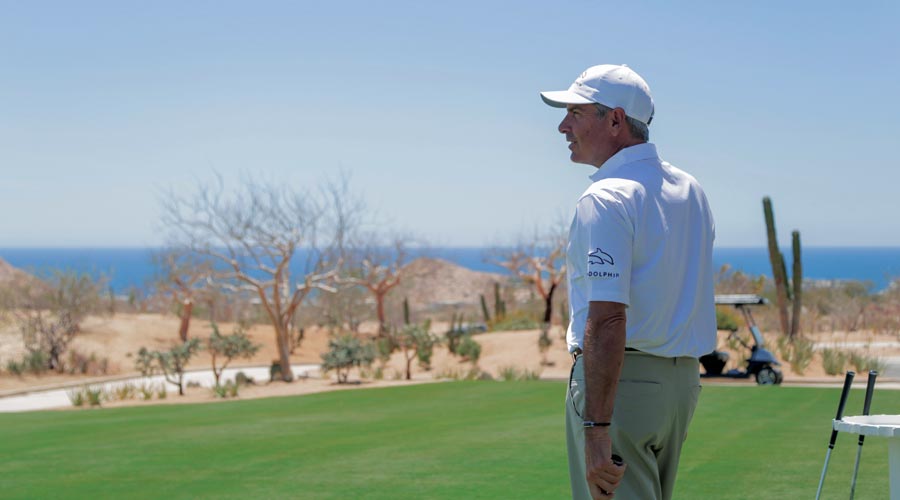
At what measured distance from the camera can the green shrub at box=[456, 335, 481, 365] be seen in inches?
1061

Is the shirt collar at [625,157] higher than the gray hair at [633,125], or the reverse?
the gray hair at [633,125]

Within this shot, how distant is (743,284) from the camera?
38344mm

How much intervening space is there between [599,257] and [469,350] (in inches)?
968

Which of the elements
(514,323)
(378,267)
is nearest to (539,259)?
(514,323)

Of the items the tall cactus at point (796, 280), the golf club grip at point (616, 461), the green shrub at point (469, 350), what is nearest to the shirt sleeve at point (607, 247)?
the golf club grip at point (616, 461)

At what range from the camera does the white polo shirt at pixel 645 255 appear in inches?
112

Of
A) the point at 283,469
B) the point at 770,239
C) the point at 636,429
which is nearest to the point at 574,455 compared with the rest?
the point at 636,429

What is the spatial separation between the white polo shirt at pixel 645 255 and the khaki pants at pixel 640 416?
60 mm

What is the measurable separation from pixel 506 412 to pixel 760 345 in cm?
809

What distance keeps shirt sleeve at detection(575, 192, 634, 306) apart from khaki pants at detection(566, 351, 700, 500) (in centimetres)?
24

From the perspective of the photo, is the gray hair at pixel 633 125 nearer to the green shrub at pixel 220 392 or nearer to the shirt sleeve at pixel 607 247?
the shirt sleeve at pixel 607 247

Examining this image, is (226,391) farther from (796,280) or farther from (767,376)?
(796,280)

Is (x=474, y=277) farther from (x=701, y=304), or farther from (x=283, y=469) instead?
(x=701, y=304)

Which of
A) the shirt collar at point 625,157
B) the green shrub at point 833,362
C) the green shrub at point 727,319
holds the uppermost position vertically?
the shirt collar at point 625,157
